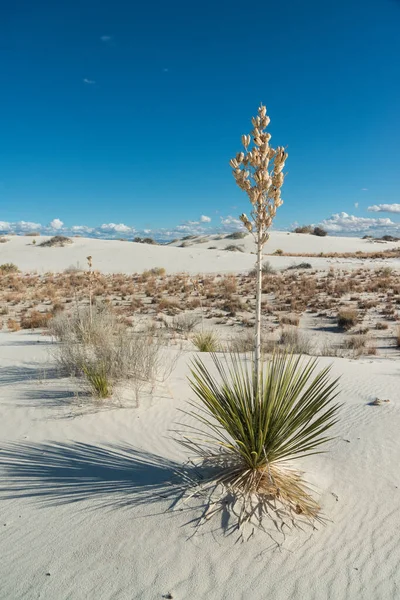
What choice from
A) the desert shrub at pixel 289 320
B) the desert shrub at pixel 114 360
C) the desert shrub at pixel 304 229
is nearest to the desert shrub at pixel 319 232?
the desert shrub at pixel 304 229

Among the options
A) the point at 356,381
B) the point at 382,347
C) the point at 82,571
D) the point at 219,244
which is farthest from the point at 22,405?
the point at 219,244

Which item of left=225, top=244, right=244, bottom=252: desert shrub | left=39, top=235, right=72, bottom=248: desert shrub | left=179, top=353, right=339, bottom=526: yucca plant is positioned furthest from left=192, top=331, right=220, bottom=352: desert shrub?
left=225, top=244, right=244, bottom=252: desert shrub

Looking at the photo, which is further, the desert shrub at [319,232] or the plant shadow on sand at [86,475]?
the desert shrub at [319,232]

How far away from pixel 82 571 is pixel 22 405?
3.01 metres

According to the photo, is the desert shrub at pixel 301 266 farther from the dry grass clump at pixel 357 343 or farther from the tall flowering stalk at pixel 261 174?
the tall flowering stalk at pixel 261 174

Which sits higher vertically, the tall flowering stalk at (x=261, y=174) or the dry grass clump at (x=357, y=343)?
the tall flowering stalk at (x=261, y=174)

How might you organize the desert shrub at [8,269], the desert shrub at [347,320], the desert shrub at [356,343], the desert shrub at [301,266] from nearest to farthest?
the desert shrub at [356,343], the desert shrub at [347,320], the desert shrub at [301,266], the desert shrub at [8,269]

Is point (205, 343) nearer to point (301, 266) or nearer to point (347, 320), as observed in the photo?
point (347, 320)

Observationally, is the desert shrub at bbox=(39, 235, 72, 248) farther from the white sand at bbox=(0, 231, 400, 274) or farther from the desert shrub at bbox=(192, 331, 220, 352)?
the desert shrub at bbox=(192, 331, 220, 352)

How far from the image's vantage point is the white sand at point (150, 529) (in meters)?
2.28

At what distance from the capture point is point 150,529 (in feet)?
8.75

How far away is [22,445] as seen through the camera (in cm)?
397

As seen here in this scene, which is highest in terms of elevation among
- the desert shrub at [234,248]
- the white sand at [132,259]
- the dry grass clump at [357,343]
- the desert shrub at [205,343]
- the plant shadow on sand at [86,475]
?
the desert shrub at [234,248]

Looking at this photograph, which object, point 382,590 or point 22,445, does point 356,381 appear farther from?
point 22,445
